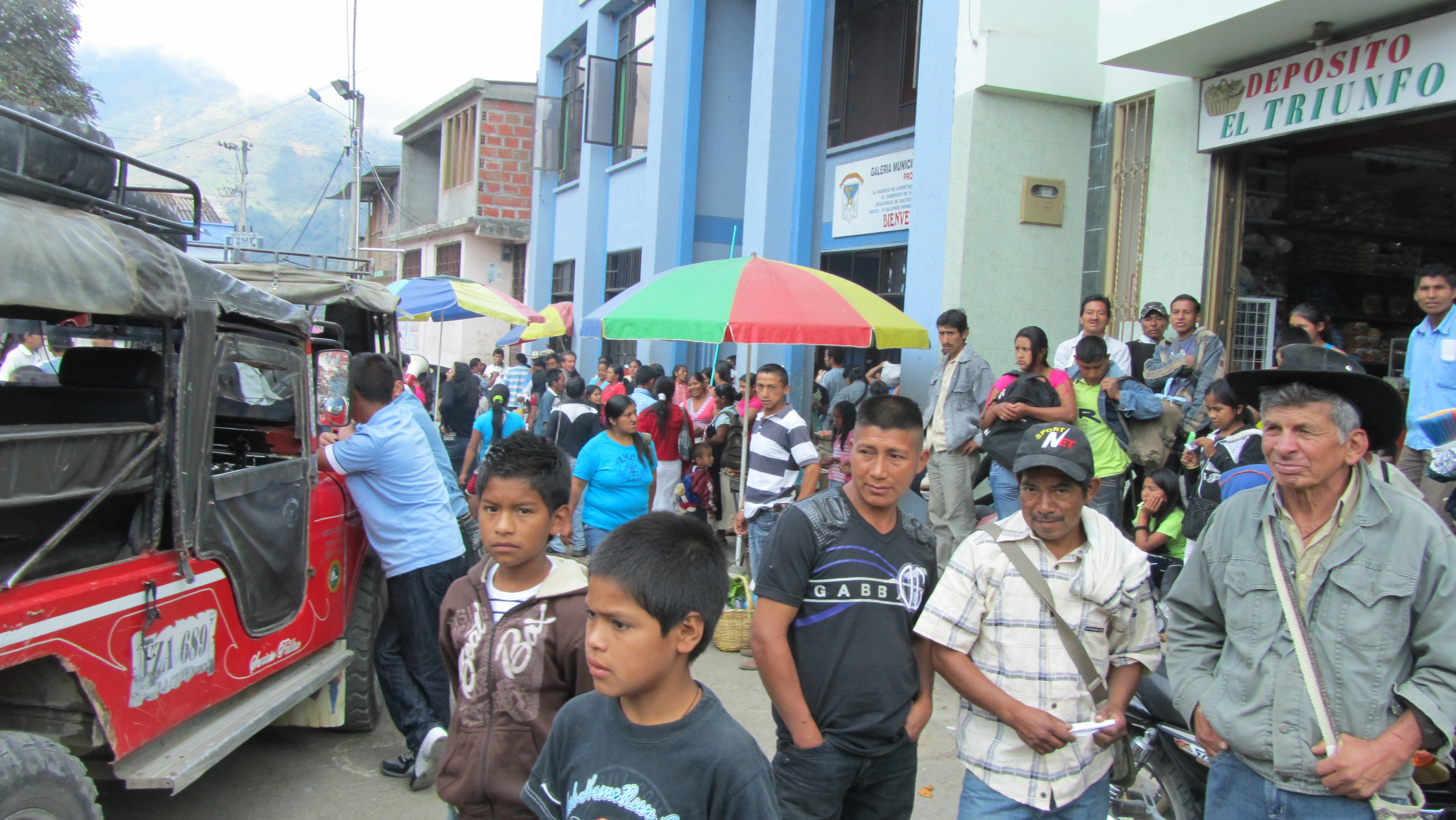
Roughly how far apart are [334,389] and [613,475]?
3.18 m

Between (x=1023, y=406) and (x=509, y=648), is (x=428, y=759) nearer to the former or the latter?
(x=509, y=648)

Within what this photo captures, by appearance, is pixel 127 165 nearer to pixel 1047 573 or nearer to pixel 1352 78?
pixel 1047 573

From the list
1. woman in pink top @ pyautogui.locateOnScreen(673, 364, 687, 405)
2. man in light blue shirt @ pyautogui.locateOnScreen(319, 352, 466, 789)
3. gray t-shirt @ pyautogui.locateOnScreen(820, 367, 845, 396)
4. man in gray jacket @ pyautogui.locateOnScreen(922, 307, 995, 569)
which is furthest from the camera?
woman in pink top @ pyautogui.locateOnScreen(673, 364, 687, 405)

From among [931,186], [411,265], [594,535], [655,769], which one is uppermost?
[411,265]

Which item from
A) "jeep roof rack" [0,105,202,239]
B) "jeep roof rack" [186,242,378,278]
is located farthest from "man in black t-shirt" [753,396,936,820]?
"jeep roof rack" [186,242,378,278]

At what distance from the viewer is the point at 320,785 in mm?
4527

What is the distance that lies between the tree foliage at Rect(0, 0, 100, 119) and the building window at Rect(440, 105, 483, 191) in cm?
958

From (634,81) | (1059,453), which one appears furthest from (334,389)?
(634,81)

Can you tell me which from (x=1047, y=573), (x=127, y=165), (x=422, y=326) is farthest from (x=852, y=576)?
(x=422, y=326)

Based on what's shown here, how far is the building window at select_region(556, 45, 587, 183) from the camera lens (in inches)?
798

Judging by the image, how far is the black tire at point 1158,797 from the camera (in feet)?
11.8

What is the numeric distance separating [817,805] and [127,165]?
3348mm

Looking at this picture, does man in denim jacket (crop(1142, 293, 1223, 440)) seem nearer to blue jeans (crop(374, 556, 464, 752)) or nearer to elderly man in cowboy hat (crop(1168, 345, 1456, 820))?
elderly man in cowboy hat (crop(1168, 345, 1456, 820))

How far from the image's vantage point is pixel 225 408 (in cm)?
521
